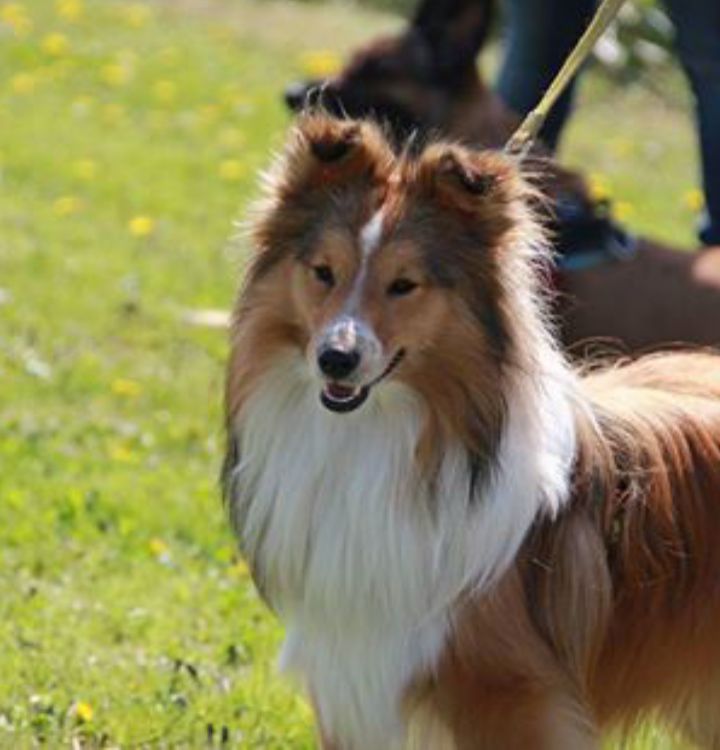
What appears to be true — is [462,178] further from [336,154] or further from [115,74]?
[115,74]

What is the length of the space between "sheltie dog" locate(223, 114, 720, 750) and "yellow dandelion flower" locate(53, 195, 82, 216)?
6.13 metres

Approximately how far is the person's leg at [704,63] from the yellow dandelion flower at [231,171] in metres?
5.22

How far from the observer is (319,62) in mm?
13742

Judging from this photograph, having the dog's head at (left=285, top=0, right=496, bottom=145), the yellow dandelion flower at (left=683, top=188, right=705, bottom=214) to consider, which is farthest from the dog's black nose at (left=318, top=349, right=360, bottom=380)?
the yellow dandelion flower at (left=683, top=188, right=705, bottom=214)

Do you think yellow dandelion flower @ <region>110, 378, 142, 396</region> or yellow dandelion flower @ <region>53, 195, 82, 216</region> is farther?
yellow dandelion flower @ <region>53, 195, 82, 216</region>

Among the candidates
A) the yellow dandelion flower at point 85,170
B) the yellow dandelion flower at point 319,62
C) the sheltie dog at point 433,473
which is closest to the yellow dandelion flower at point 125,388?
the yellow dandelion flower at point 85,170

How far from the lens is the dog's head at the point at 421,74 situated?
741cm

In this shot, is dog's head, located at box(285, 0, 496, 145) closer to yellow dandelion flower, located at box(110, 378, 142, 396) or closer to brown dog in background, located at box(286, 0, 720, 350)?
brown dog in background, located at box(286, 0, 720, 350)

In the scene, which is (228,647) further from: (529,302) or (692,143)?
(692,143)

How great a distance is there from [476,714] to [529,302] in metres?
0.86

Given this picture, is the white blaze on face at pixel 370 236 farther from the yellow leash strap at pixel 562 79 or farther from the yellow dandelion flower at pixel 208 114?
the yellow dandelion flower at pixel 208 114

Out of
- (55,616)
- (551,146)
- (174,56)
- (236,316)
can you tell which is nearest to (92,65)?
(174,56)

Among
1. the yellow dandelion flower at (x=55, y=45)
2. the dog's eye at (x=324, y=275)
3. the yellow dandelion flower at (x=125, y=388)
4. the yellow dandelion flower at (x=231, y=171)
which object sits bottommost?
the yellow dandelion flower at (x=55, y=45)

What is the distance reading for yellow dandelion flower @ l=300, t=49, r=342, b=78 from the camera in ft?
44.1
